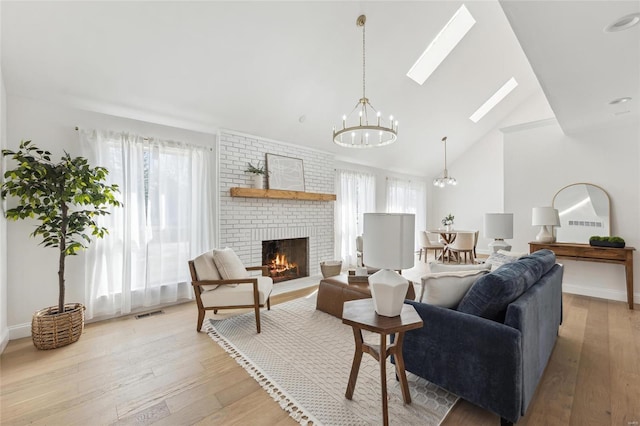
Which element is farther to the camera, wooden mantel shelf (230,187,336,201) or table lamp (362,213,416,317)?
wooden mantel shelf (230,187,336,201)

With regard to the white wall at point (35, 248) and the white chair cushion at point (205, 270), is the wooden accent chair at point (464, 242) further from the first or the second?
the white wall at point (35, 248)

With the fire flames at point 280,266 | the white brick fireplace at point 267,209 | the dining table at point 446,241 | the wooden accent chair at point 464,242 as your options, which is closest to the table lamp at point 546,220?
the wooden accent chair at point 464,242

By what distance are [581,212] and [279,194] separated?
184 inches

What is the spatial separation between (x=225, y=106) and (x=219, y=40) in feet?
2.98

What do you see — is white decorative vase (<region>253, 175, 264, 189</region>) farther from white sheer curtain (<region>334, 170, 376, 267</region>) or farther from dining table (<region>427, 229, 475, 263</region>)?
dining table (<region>427, 229, 475, 263</region>)

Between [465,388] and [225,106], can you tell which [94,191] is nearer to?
[225,106]

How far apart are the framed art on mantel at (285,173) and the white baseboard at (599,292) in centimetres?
455

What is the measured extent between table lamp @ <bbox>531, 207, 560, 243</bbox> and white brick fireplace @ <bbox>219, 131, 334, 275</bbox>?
3.31 metres

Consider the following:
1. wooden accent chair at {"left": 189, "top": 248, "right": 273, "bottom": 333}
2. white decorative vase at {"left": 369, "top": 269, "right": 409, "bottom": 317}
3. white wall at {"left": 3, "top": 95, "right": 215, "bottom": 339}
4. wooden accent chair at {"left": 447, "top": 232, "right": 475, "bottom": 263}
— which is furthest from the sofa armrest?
wooden accent chair at {"left": 447, "top": 232, "right": 475, "bottom": 263}

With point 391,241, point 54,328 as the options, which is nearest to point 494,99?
point 391,241

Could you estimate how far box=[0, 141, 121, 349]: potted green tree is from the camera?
2334mm

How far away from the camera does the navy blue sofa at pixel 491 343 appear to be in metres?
1.42

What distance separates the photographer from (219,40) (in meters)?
2.82

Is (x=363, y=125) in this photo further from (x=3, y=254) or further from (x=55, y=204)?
(x=3, y=254)
